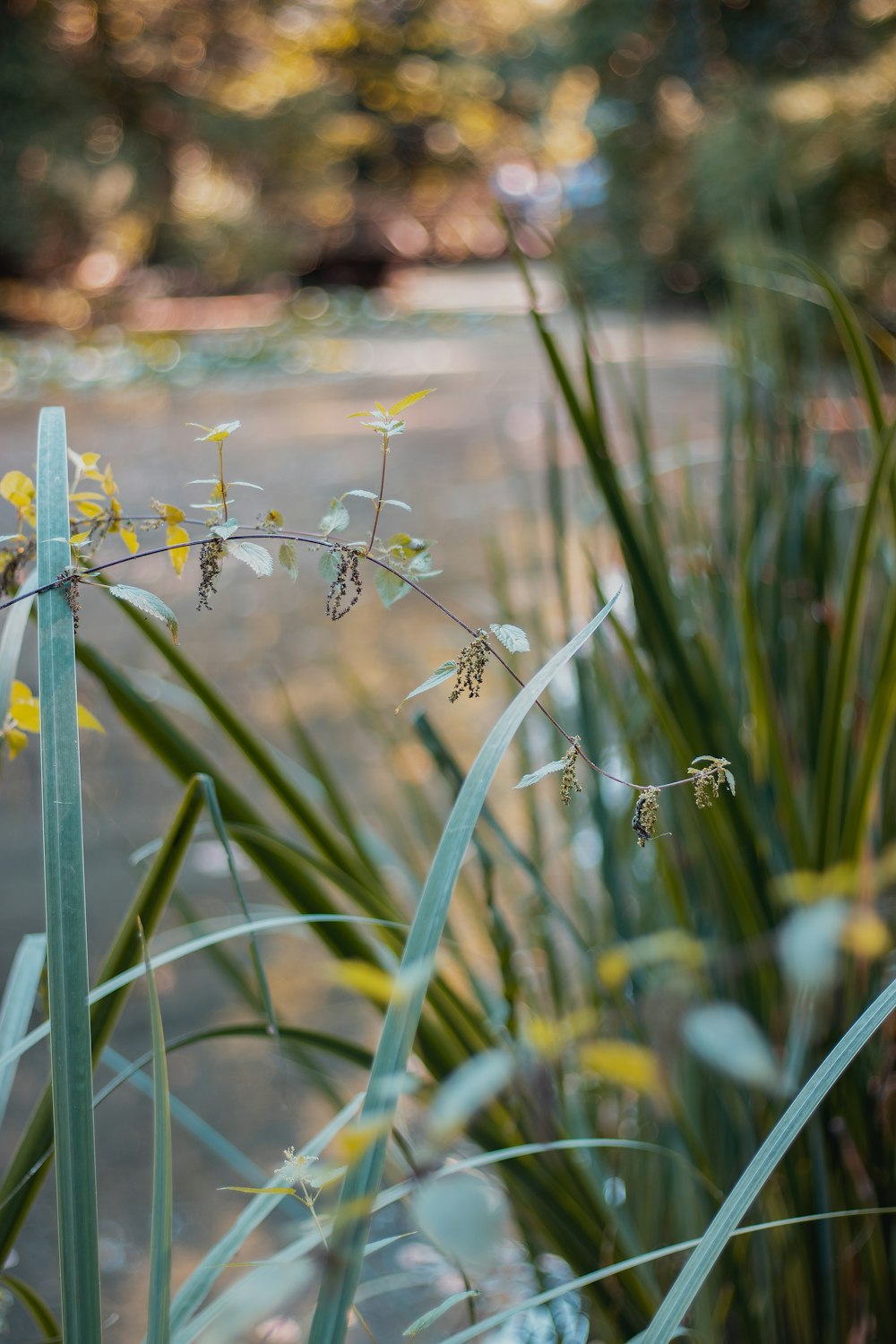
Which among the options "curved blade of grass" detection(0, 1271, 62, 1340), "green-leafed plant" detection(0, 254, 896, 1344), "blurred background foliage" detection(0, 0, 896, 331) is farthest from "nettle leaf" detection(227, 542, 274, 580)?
"blurred background foliage" detection(0, 0, 896, 331)

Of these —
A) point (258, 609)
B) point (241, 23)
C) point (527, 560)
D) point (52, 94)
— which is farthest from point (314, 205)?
point (527, 560)

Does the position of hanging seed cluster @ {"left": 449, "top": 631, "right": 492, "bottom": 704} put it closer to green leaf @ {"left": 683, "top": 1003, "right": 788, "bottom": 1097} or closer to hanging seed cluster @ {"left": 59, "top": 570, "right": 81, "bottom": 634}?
hanging seed cluster @ {"left": 59, "top": 570, "right": 81, "bottom": 634}

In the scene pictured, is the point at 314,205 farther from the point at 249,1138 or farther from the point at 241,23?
the point at 249,1138

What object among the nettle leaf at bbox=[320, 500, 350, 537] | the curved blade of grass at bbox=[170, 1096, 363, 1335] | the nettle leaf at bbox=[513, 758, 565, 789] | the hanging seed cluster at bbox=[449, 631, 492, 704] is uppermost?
the nettle leaf at bbox=[320, 500, 350, 537]

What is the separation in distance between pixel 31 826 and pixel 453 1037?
5.15 feet

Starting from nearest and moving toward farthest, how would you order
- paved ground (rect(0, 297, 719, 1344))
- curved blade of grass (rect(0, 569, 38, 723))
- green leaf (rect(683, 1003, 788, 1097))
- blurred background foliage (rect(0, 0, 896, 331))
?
curved blade of grass (rect(0, 569, 38, 723)) < green leaf (rect(683, 1003, 788, 1097)) < paved ground (rect(0, 297, 719, 1344)) < blurred background foliage (rect(0, 0, 896, 331))

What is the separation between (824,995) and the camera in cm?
65

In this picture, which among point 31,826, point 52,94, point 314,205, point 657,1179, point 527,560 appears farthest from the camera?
point 314,205

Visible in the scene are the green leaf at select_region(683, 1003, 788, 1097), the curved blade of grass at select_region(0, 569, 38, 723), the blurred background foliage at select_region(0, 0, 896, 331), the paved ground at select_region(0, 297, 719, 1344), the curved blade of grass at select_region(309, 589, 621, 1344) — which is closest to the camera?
the curved blade of grass at select_region(309, 589, 621, 1344)

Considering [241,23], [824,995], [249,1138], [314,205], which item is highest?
[241,23]

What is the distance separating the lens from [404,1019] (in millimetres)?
326

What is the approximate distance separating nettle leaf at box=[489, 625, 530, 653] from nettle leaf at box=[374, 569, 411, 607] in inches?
1.8

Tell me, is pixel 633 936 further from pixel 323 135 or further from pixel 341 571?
pixel 323 135

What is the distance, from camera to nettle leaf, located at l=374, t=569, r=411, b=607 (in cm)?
41
